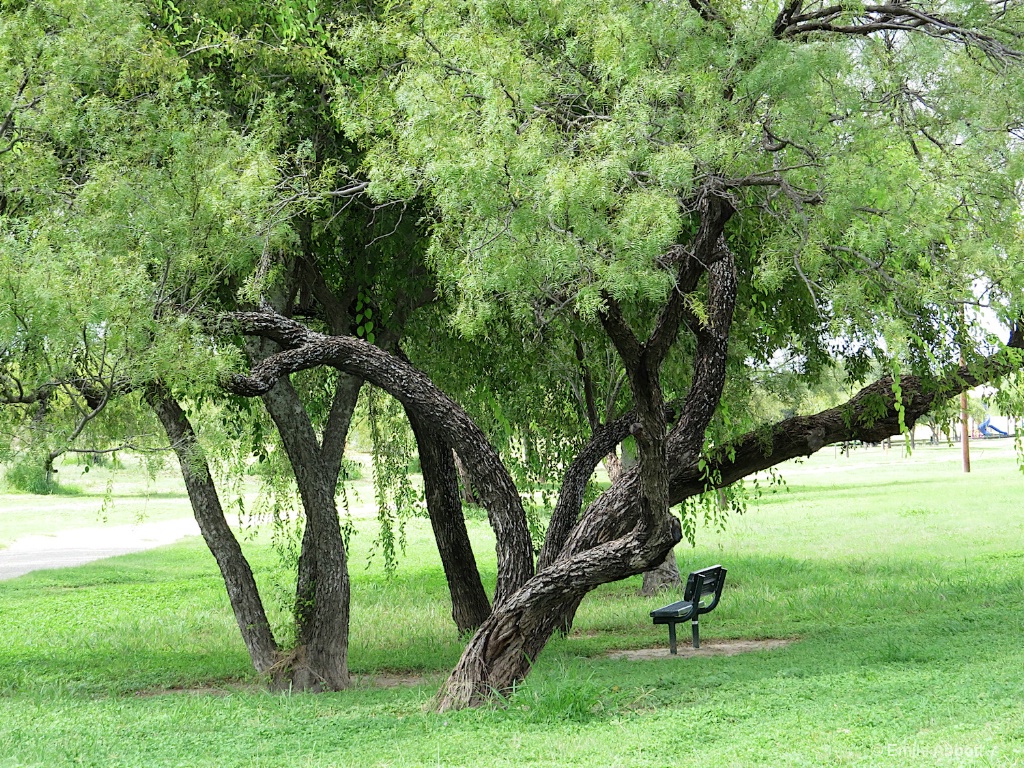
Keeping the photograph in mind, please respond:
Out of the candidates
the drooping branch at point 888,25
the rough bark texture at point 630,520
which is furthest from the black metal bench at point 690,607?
the drooping branch at point 888,25

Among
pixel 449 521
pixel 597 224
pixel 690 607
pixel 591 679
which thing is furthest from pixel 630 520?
pixel 597 224

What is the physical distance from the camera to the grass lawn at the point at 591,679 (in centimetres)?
662

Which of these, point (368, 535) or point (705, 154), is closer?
point (705, 154)

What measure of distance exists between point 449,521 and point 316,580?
69.7 inches

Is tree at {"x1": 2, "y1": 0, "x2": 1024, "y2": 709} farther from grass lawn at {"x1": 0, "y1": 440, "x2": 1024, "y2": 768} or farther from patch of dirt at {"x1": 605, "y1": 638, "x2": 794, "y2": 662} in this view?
patch of dirt at {"x1": 605, "y1": 638, "x2": 794, "y2": 662}

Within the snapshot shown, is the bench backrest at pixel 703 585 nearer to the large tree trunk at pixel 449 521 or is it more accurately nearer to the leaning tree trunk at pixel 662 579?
the large tree trunk at pixel 449 521

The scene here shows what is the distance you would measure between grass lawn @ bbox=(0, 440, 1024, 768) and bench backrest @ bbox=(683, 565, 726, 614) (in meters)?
0.66

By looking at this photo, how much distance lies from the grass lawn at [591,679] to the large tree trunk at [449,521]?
0.75m

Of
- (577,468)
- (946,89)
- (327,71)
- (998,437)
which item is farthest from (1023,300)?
(998,437)

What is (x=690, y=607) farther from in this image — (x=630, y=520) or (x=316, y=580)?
(x=316, y=580)

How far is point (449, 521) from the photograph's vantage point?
39.1 feet

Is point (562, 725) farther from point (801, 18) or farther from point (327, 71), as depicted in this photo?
point (327, 71)

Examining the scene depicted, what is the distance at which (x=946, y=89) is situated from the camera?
7.57 meters

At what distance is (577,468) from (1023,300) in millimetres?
5412
